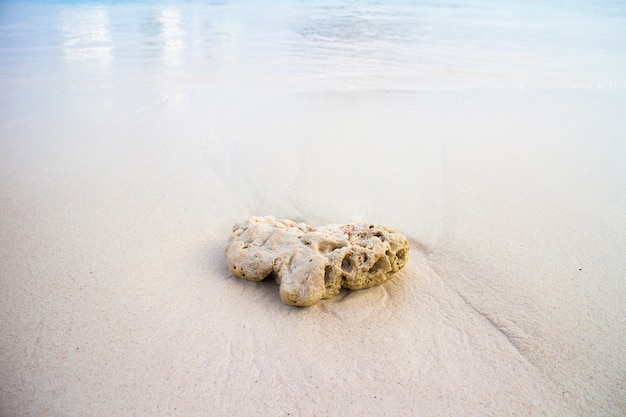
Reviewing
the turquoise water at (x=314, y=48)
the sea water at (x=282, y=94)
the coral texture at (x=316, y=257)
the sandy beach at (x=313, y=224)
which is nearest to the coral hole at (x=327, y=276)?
the coral texture at (x=316, y=257)

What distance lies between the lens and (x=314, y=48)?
832 cm

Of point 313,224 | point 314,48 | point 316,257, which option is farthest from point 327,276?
point 314,48

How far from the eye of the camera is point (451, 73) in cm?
671

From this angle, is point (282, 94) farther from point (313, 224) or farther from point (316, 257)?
point (316, 257)

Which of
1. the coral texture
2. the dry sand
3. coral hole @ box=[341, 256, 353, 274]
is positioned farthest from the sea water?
coral hole @ box=[341, 256, 353, 274]

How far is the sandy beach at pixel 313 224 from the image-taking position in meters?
1.97

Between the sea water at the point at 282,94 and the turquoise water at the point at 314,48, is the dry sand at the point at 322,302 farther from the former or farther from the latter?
the turquoise water at the point at 314,48

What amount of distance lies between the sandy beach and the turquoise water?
0.41 ft

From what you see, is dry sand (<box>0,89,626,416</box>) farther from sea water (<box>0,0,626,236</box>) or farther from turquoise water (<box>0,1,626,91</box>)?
turquoise water (<box>0,1,626,91</box>)

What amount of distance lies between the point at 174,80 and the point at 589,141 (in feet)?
16.4

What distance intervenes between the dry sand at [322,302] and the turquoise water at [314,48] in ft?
5.98

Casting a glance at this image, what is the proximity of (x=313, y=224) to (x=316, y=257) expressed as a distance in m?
0.76

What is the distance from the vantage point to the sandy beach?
77.5 inches

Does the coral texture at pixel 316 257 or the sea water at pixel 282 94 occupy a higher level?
the coral texture at pixel 316 257
